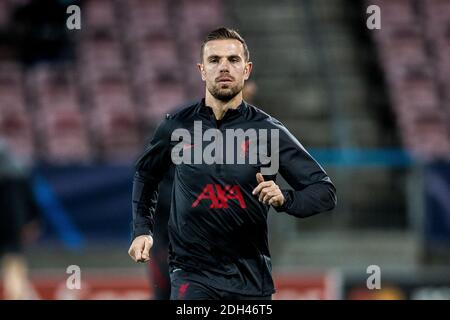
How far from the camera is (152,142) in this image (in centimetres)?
535

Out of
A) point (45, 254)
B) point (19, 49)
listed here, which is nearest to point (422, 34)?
point (19, 49)

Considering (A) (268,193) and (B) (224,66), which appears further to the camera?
(B) (224,66)

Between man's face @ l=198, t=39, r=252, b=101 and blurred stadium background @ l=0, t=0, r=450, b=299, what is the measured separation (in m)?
4.97

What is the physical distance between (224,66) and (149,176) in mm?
730

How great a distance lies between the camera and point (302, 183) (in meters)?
5.11

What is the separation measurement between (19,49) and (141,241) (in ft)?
30.4

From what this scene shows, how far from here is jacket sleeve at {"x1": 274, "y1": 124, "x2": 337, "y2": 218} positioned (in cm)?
500

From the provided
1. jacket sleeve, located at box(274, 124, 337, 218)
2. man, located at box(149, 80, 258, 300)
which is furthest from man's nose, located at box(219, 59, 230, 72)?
man, located at box(149, 80, 258, 300)

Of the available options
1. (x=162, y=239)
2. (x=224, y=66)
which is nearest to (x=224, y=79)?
(x=224, y=66)

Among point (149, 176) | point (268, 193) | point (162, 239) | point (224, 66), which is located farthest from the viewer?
point (162, 239)

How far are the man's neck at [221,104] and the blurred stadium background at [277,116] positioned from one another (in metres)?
4.82

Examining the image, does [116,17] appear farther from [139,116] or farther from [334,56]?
[334,56]

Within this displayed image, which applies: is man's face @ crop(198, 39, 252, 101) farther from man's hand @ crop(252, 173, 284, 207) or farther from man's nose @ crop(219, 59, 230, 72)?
man's hand @ crop(252, 173, 284, 207)

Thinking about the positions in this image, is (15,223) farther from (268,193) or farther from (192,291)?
(268,193)
